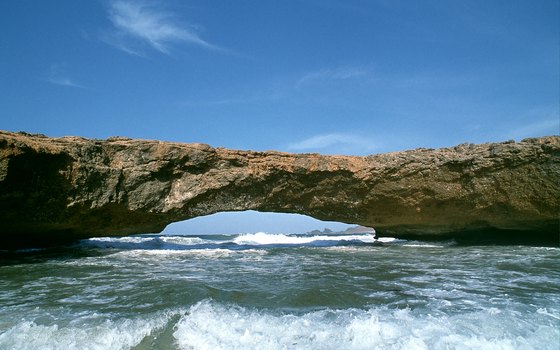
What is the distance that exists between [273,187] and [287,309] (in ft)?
27.4

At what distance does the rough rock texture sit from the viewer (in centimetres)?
1032

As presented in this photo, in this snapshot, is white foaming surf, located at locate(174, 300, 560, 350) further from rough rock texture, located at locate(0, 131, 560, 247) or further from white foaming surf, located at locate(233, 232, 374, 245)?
white foaming surf, located at locate(233, 232, 374, 245)

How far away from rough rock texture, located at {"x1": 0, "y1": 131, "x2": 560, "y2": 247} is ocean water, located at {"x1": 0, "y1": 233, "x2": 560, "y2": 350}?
367 centimetres

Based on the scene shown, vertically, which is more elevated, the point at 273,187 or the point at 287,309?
the point at 273,187

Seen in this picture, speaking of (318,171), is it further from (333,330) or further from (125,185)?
(333,330)

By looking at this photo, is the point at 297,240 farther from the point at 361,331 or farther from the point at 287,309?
the point at 361,331

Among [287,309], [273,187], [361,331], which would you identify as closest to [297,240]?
[273,187]

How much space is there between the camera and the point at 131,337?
3521mm

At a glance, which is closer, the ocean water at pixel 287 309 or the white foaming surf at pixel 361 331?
the white foaming surf at pixel 361 331

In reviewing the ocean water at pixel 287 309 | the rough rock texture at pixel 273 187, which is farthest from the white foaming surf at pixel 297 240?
the ocean water at pixel 287 309

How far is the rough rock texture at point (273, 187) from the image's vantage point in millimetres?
10320

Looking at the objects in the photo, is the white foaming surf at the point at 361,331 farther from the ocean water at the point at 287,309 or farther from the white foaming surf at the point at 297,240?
the white foaming surf at the point at 297,240

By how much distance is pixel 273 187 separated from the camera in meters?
12.5

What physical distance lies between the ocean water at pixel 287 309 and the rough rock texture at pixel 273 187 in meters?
3.67
